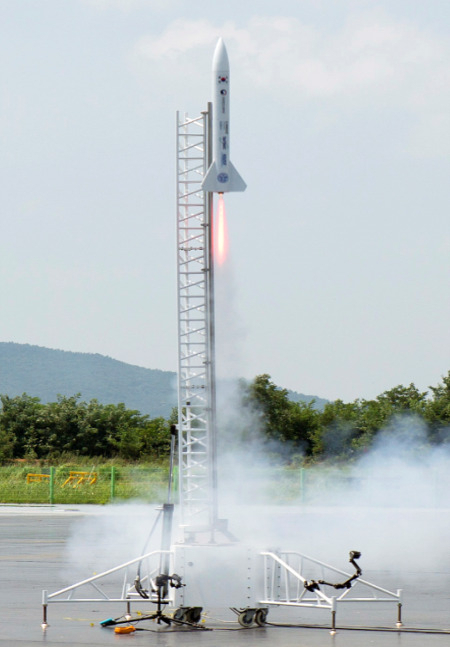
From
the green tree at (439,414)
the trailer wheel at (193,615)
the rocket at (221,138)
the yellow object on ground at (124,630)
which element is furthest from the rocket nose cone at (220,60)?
the green tree at (439,414)

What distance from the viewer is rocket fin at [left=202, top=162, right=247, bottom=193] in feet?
54.0

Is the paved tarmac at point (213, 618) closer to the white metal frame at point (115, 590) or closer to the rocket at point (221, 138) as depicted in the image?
the white metal frame at point (115, 590)

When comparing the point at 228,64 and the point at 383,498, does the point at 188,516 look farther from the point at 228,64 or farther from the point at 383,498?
the point at 383,498

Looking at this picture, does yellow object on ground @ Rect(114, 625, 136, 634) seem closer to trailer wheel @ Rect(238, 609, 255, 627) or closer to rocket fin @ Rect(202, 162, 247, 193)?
trailer wheel @ Rect(238, 609, 255, 627)

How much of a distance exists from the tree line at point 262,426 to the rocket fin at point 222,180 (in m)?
8.12

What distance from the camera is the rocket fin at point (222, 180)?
54.0 feet

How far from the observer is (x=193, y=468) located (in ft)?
55.3

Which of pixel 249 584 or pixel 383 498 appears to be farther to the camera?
pixel 383 498

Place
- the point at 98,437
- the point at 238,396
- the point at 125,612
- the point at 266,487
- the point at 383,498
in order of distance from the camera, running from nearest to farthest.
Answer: the point at 125,612 → the point at 238,396 → the point at 383,498 → the point at 266,487 → the point at 98,437

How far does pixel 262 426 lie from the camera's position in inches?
1694

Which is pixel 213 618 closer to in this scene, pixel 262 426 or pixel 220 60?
pixel 220 60

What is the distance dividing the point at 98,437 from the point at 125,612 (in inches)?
1897

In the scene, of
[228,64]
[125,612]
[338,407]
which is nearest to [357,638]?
[125,612]

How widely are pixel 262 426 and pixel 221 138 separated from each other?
2710cm
